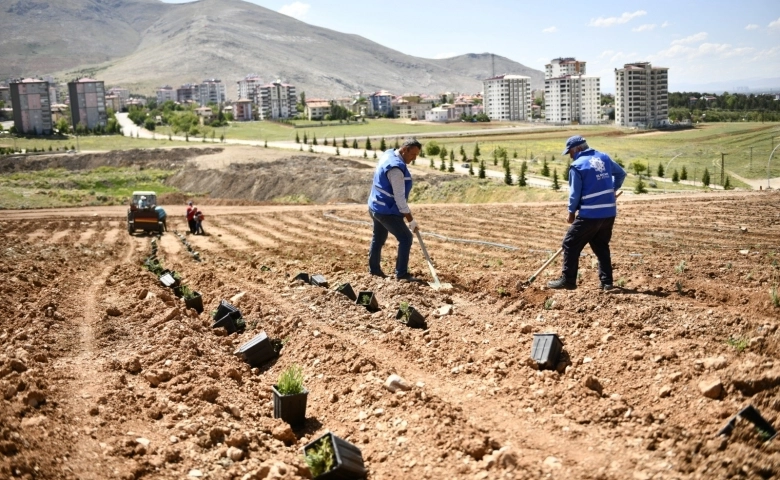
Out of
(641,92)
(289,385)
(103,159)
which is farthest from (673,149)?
(289,385)

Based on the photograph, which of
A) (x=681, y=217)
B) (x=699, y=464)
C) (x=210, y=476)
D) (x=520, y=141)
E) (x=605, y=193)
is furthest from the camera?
(x=520, y=141)

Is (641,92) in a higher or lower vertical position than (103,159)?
higher

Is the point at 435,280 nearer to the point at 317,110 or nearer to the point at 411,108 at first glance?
the point at 317,110

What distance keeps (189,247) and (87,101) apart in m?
128

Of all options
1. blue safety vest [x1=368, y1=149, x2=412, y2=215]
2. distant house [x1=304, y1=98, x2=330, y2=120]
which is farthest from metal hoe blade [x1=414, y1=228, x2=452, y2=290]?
distant house [x1=304, y1=98, x2=330, y2=120]

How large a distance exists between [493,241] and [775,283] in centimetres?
935

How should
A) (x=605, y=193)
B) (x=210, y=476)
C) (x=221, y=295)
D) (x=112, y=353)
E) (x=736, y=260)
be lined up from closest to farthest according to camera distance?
(x=210, y=476)
(x=112, y=353)
(x=605, y=193)
(x=221, y=295)
(x=736, y=260)

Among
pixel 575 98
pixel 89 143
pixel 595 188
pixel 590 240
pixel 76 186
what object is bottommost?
pixel 76 186

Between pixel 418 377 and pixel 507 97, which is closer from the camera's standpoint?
pixel 418 377

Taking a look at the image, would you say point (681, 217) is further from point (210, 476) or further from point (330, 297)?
point (210, 476)

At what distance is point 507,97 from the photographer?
172 metres

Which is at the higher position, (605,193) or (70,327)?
(605,193)

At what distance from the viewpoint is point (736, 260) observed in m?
11.7

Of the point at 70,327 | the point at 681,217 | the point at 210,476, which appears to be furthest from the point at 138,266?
the point at 681,217
